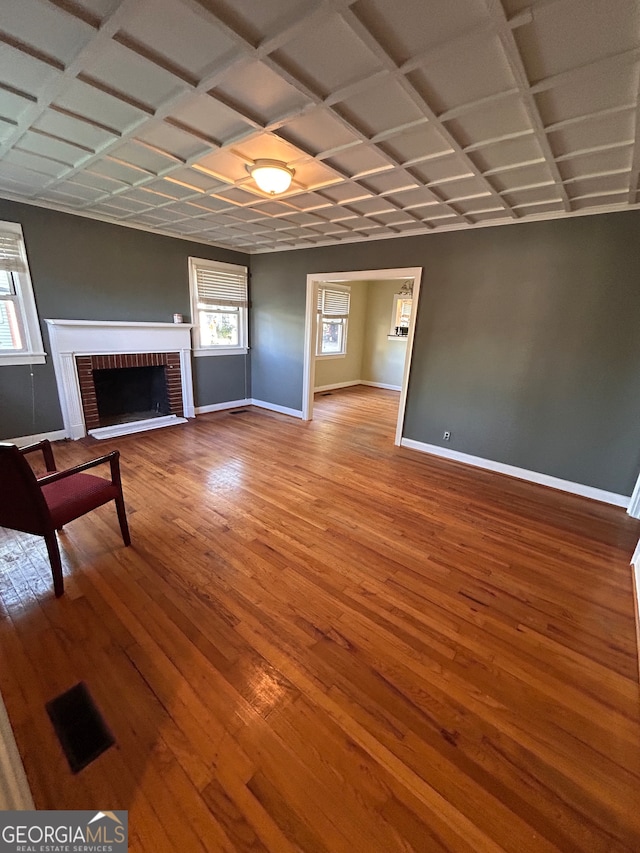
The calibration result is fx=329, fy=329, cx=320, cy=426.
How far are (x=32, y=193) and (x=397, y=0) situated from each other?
155 inches

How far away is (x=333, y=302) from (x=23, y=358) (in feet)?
18.1

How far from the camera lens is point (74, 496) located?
202cm

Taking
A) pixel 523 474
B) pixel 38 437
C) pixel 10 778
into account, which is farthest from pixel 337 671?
pixel 38 437

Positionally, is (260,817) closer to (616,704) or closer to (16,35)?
(616,704)

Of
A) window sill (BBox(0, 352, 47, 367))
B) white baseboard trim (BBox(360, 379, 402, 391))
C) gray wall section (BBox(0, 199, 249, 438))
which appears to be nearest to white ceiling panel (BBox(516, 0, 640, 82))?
gray wall section (BBox(0, 199, 249, 438))

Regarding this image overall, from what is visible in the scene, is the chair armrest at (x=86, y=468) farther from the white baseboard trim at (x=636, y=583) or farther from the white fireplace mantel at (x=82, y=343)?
the white baseboard trim at (x=636, y=583)

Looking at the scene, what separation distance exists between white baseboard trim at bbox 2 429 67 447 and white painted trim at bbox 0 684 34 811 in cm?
373

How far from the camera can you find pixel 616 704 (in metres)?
1.47

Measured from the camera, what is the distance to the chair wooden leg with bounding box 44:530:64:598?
5.95 ft

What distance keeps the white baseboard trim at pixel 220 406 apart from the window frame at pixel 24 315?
2.20m

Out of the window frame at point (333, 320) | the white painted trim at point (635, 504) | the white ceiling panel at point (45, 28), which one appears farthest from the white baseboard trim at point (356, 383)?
the white ceiling panel at point (45, 28)

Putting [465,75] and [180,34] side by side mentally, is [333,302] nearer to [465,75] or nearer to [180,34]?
[465,75]

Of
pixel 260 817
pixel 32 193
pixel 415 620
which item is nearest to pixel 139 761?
pixel 260 817

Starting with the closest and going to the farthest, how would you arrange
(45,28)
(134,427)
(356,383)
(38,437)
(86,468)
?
1. (45,28)
2. (86,468)
3. (38,437)
4. (134,427)
5. (356,383)
